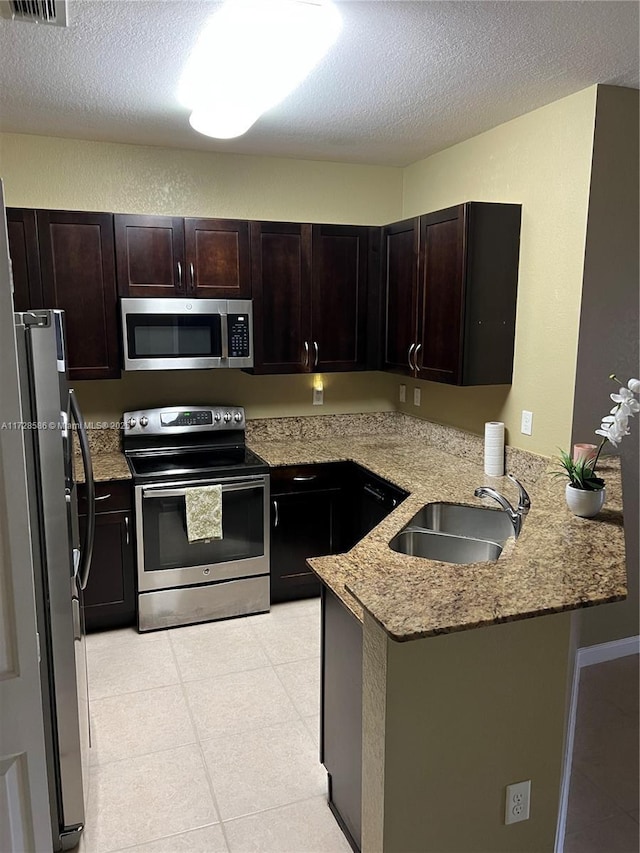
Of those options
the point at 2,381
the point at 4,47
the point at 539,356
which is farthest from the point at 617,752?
the point at 4,47

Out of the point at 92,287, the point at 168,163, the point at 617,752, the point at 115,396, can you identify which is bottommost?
the point at 617,752

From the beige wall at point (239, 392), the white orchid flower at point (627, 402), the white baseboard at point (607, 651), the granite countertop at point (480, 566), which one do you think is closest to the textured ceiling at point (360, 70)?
the white orchid flower at point (627, 402)

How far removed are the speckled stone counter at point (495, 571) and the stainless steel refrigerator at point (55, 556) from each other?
0.78 metres

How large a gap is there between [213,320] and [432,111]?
1.55 meters

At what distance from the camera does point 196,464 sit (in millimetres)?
3635

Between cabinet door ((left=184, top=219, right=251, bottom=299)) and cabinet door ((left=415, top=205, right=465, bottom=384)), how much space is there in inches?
39.6

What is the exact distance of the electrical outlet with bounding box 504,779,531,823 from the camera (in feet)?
5.77

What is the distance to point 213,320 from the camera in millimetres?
3639

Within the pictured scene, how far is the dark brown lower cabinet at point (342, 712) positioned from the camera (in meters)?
1.95

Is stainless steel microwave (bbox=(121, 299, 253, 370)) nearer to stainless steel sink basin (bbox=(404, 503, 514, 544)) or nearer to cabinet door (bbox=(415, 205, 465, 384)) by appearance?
cabinet door (bbox=(415, 205, 465, 384))

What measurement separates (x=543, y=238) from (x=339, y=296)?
1.28 metres

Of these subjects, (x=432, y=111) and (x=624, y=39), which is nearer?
(x=624, y=39)

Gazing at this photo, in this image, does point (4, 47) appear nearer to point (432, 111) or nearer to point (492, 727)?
point (432, 111)

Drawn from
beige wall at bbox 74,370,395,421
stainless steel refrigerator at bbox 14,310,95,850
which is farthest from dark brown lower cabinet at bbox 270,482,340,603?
stainless steel refrigerator at bbox 14,310,95,850
